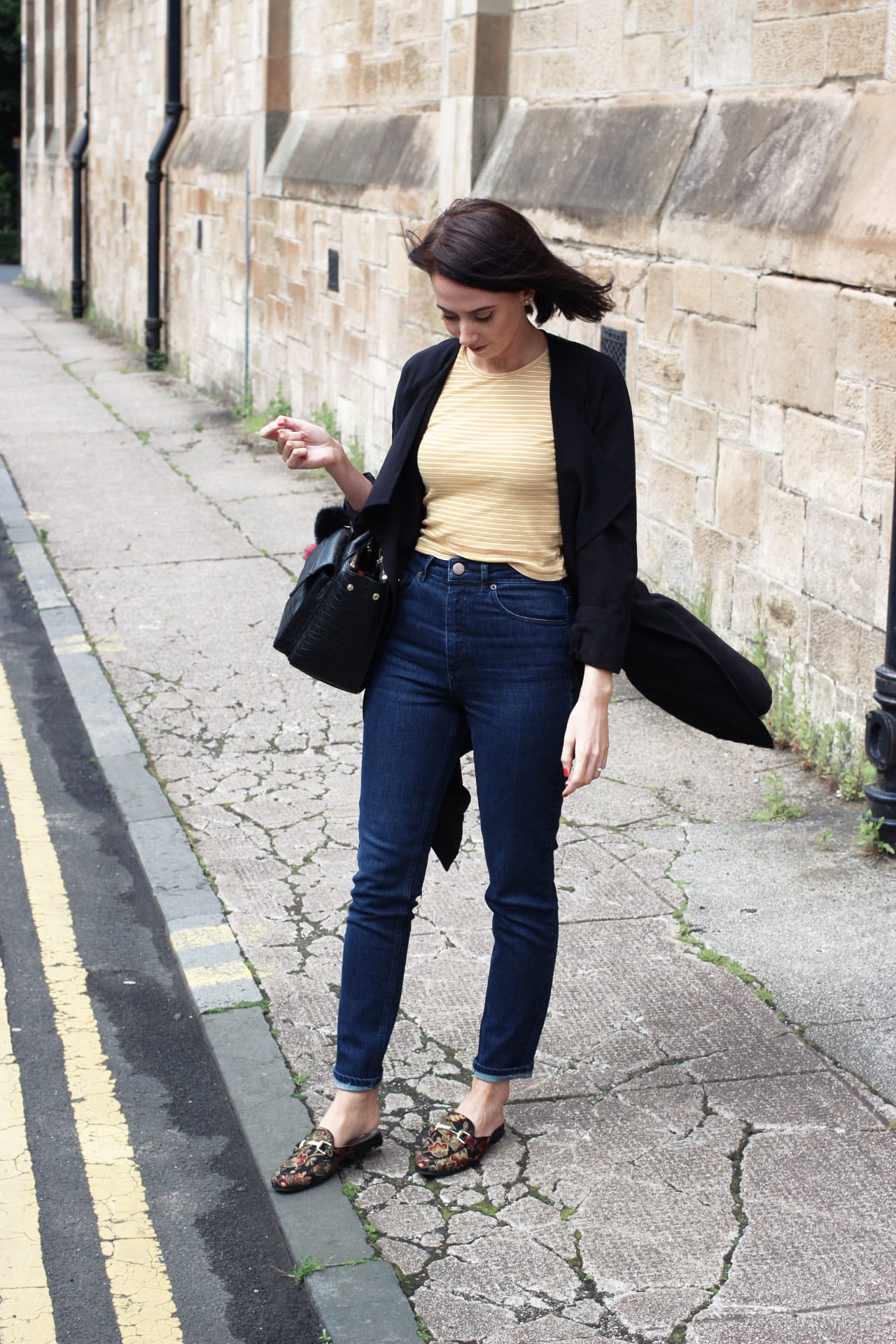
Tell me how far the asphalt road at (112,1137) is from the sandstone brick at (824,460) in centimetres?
291

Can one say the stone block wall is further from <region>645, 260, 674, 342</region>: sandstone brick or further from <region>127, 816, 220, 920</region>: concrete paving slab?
<region>127, 816, 220, 920</region>: concrete paving slab

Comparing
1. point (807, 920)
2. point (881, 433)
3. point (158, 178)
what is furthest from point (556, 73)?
point (158, 178)

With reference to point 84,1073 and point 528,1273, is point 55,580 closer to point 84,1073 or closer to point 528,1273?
point 84,1073

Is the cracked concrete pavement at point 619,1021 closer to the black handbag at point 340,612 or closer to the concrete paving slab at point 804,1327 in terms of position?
the concrete paving slab at point 804,1327

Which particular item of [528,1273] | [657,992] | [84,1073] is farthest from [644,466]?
[528,1273]

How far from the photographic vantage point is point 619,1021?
13.7ft

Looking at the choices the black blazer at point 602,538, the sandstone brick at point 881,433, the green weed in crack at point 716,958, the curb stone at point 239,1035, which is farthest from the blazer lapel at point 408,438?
the sandstone brick at point 881,433

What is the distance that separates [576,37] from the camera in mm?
Answer: 8344

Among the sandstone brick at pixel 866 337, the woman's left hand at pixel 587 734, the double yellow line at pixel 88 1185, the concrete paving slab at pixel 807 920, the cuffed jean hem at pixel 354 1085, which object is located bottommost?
the double yellow line at pixel 88 1185

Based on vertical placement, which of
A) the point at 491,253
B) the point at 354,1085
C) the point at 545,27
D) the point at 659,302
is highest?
the point at 545,27

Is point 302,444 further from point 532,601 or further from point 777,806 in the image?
point 777,806

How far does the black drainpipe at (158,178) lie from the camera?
17.2 metres

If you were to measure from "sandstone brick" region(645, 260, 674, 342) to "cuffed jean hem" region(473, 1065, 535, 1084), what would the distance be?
4.42 metres

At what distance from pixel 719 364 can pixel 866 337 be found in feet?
3.81
